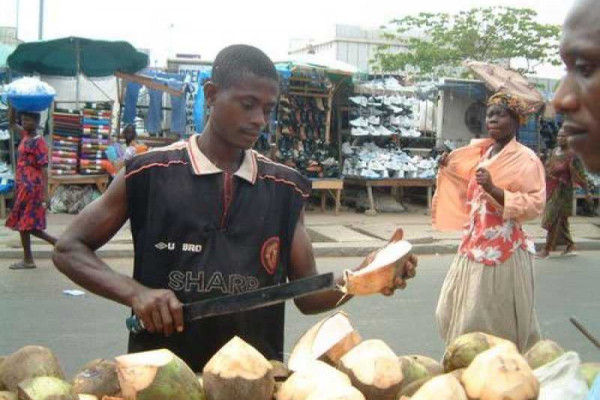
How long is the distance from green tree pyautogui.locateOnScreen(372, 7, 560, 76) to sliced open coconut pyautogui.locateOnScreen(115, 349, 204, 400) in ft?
67.2

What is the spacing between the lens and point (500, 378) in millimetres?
1667

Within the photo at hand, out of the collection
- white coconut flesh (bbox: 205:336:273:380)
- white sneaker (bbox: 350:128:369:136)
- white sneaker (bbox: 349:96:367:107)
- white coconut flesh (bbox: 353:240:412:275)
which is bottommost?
Result: white coconut flesh (bbox: 205:336:273:380)

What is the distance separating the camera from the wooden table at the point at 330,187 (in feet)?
42.2

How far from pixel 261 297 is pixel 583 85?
3.28 ft

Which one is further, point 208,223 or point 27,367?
point 208,223

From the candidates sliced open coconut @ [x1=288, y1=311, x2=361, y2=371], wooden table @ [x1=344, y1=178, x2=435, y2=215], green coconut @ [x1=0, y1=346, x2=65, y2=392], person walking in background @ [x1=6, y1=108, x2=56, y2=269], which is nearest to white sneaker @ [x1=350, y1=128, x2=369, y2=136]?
wooden table @ [x1=344, y1=178, x2=435, y2=215]

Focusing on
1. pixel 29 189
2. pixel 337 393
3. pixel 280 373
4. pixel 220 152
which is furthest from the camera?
pixel 29 189

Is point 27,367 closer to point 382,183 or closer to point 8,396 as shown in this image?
point 8,396

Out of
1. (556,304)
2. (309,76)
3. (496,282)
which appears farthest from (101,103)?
(496,282)

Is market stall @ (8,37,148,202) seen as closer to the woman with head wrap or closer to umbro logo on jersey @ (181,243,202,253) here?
the woman with head wrap

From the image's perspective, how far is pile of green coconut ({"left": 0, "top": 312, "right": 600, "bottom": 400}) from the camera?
1.64 metres

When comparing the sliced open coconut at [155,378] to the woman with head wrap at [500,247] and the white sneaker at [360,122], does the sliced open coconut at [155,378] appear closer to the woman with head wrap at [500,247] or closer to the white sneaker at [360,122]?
the woman with head wrap at [500,247]

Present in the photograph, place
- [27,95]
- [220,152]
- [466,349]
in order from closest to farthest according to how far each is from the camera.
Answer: [466,349] → [220,152] → [27,95]

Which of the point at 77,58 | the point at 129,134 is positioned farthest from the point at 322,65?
the point at 77,58
